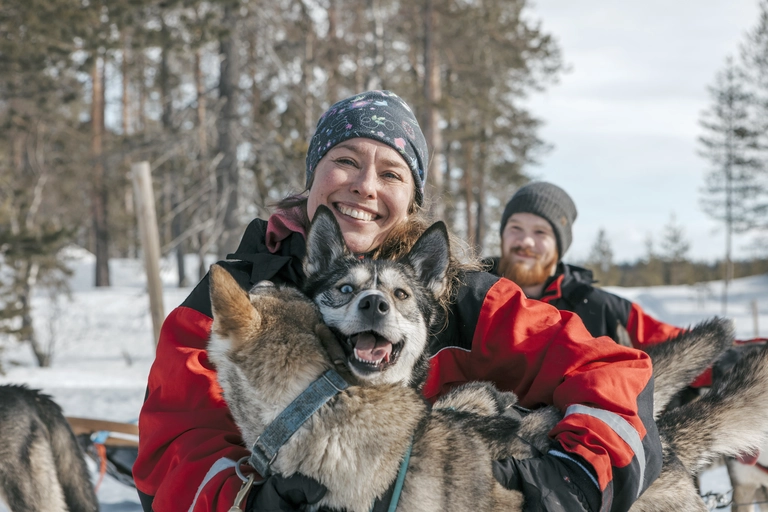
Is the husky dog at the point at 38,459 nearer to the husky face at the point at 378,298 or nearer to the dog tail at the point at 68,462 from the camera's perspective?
the dog tail at the point at 68,462

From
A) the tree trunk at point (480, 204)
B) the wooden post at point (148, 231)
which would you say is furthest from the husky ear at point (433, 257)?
the tree trunk at point (480, 204)

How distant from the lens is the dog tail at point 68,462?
3821 millimetres

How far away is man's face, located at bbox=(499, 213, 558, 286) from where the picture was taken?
4.56m

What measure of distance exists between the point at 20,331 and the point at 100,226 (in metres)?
13.0

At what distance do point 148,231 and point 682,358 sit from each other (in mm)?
6332

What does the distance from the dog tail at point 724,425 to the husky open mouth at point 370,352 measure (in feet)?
3.86

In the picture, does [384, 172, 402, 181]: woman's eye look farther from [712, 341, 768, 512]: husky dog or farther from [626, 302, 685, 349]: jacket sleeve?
[626, 302, 685, 349]: jacket sleeve

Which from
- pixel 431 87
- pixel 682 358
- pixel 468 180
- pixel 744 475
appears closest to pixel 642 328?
pixel 744 475

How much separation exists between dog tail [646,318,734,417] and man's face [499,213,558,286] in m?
1.74

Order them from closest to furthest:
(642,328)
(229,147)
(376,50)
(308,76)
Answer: (642,328) < (229,147) < (308,76) < (376,50)

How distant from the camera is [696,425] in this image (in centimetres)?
238

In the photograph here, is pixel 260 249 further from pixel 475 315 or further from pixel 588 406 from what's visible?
pixel 588 406

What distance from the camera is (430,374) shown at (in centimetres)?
241

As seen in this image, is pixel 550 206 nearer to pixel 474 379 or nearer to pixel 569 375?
pixel 474 379
